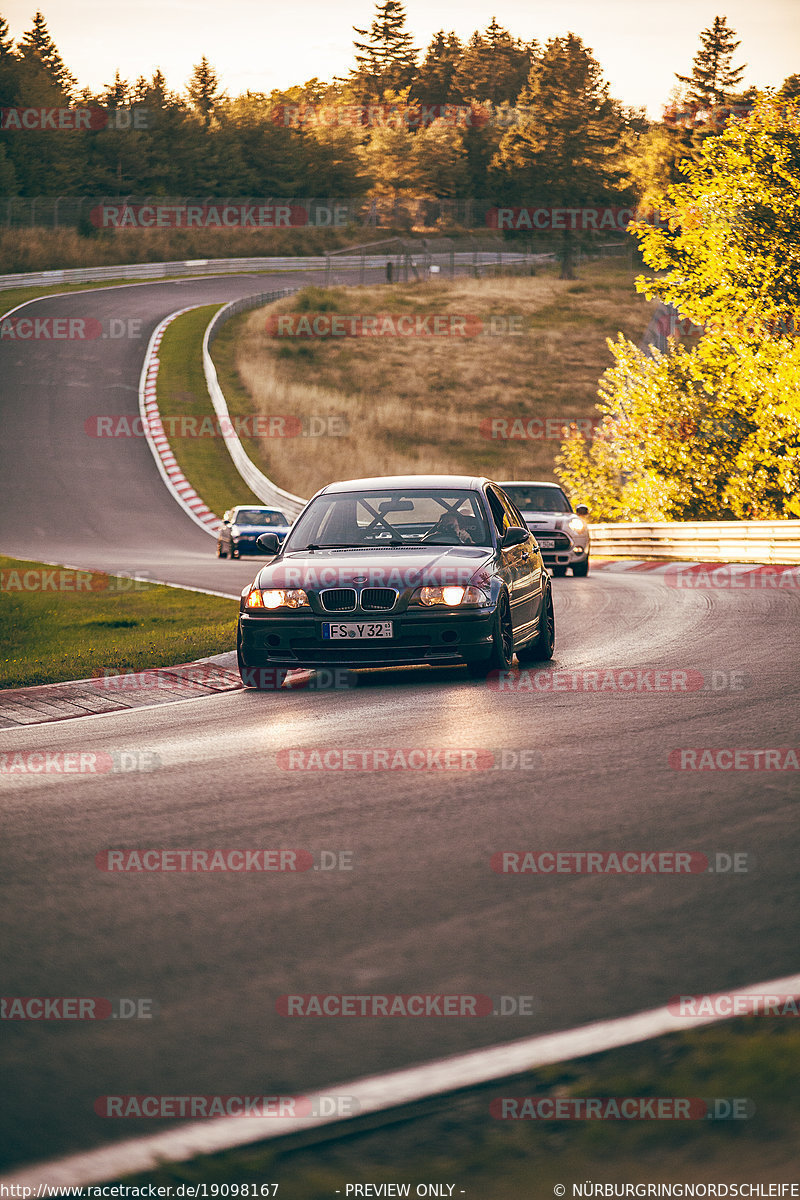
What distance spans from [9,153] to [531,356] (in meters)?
38.6

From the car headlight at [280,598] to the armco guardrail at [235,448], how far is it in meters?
23.8

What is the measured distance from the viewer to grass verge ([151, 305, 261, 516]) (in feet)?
122

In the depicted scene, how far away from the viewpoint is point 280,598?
1009 cm

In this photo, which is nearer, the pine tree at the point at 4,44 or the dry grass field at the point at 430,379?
the dry grass field at the point at 430,379

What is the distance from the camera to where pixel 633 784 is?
6.54 m

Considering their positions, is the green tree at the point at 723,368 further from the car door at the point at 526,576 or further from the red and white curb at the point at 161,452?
the car door at the point at 526,576

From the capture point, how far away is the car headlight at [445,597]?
32.5 ft

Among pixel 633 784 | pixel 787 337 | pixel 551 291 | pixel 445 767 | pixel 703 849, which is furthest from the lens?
pixel 551 291

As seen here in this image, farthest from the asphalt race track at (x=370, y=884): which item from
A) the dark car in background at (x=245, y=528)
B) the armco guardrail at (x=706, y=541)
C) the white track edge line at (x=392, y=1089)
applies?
the dark car in background at (x=245, y=528)

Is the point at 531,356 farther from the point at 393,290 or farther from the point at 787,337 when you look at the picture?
the point at 787,337

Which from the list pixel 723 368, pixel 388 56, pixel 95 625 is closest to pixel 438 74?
pixel 388 56

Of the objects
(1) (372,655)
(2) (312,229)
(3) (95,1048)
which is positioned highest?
(2) (312,229)

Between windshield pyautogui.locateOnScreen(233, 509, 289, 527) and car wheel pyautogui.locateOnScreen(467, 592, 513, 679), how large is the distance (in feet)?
59.8

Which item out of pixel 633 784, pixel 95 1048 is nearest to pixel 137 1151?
pixel 95 1048
